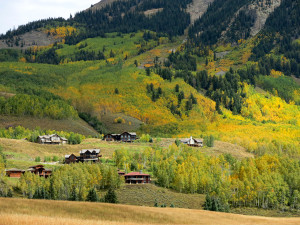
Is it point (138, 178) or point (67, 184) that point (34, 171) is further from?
point (138, 178)

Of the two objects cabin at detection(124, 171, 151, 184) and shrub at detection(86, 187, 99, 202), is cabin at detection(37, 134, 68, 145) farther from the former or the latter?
shrub at detection(86, 187, 99, 202)

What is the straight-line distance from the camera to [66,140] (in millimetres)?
193125

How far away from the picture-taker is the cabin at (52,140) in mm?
184488

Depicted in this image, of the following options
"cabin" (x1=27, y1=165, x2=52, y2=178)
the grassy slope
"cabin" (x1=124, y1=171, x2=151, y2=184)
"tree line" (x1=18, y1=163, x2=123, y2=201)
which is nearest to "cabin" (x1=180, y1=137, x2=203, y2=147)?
"cabin" (x1=124, y1=171, x2=151, y2=184)

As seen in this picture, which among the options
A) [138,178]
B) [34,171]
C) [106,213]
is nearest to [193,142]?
[138,178]

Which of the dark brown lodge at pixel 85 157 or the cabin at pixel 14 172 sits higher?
the cabin at pixel 14 172

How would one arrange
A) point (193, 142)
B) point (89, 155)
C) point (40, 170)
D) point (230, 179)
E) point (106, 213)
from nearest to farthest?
point (106, 213) < point (40, 170) < point (230, 179) < point (89, 155) < point (193, 142)

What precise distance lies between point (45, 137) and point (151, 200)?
9447cm

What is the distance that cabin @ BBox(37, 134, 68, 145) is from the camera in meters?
184

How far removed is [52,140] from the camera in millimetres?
188125

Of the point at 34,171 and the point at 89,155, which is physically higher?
the point at 34,171

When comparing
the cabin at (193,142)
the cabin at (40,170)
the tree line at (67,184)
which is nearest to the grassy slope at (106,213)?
the tree line at (67,184)

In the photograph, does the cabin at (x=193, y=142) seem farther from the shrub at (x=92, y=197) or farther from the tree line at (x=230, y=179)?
the shrub at (x=92, y=197)

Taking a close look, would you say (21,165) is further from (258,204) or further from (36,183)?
(258,204)
